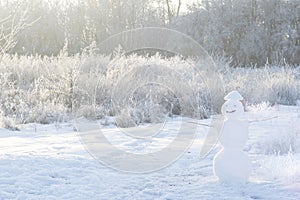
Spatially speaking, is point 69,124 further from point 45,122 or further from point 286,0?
point 286,0

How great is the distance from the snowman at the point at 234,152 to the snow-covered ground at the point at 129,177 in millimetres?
83

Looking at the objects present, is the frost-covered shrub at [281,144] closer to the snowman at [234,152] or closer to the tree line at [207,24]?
the snowman at [234,152]

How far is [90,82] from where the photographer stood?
9938mm

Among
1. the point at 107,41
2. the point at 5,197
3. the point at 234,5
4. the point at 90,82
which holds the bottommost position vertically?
the point at 5,197

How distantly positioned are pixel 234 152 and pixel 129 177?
877 mm

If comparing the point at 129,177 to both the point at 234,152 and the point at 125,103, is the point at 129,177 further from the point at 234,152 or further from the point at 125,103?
the point at 125,103

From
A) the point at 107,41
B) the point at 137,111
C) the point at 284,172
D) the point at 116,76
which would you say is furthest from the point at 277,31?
the point at 284,172

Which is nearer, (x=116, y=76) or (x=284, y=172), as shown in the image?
(x=284, y=172)

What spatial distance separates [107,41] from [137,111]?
12.6 meters

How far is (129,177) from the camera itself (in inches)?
150

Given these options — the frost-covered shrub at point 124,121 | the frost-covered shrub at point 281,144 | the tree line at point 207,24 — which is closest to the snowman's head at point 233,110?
the frost-covered shrub at point 281,144

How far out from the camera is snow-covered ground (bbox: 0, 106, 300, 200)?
3363 millimetres

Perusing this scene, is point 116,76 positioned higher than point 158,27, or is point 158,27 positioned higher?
point 158,27

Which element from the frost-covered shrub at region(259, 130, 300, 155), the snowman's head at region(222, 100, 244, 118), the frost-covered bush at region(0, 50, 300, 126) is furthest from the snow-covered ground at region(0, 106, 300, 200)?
the frost-covered bush at region(0, 50, 300, 126)
